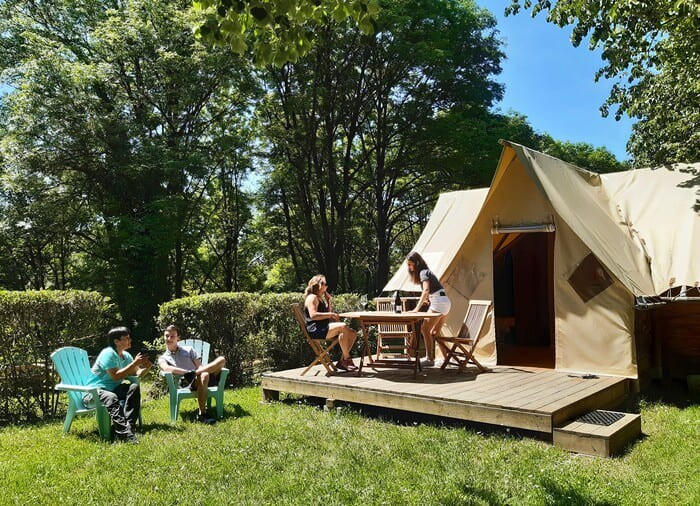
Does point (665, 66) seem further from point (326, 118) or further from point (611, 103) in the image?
point (326, 118)

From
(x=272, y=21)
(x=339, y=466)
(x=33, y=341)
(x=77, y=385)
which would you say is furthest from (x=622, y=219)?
(x=33, y=341)

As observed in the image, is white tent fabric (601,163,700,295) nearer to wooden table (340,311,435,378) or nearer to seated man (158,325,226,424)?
wooden table (340,311,435,378)

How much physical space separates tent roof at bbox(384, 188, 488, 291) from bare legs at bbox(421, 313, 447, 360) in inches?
39.3

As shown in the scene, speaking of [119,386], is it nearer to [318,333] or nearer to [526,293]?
[318,333]

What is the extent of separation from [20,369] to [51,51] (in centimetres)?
1135

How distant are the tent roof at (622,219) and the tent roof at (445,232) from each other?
0.02m

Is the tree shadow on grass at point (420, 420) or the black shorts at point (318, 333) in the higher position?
the black shorts at point (318, 333)

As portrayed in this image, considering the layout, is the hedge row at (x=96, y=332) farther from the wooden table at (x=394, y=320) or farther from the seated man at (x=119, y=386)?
the wooden table at (x=394, y=320)

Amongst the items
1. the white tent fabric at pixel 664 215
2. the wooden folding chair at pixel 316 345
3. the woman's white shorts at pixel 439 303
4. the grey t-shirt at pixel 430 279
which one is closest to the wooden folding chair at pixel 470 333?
the woman's white shorts at pixel 439 303

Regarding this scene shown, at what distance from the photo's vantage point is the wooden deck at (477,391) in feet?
16.3

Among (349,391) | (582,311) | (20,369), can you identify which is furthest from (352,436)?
(20,369)

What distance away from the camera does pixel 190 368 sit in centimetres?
619

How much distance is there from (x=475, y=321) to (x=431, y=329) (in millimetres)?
677

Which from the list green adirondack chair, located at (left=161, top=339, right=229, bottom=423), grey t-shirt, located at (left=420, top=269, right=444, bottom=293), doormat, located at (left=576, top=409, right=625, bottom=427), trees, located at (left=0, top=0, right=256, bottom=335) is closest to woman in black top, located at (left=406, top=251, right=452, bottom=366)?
grey t-shirt, located at (left=420, top=269, right=444, bottom=293)
